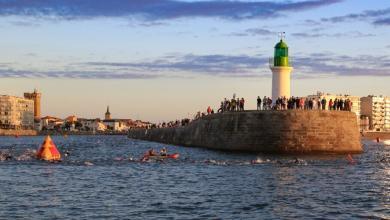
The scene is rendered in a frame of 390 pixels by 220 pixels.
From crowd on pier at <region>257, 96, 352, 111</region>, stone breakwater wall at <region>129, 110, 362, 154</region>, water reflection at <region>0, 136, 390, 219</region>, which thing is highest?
crowd on pier at <region>257, 96, 352, 111</region>

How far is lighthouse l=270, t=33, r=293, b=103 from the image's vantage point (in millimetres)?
60469

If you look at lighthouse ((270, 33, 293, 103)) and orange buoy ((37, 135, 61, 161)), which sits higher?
lighthouse ((270, 33, 293, 103))

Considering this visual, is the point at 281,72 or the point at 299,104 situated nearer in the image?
the point at 299,104

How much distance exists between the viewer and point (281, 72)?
198 feet

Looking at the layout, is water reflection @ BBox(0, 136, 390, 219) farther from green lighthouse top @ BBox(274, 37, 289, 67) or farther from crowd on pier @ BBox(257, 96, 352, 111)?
green lighthouse top @ BBox(274, 37, 289, 67)

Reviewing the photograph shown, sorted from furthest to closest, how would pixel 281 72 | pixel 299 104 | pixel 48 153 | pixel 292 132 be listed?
pixel 281 72 → pixel 299 104 → pixel 292 132 → pixel 48 153

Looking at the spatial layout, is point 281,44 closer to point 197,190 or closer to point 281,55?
point 281,55

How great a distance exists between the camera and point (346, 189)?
90.0 ft

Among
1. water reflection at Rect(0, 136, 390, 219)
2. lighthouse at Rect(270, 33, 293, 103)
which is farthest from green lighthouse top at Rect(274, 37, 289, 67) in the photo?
water reflection at Rect(0, 136, 390, 219)

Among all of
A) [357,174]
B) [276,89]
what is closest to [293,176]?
[357,174]

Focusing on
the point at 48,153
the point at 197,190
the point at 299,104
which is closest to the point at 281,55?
the point at 299,104

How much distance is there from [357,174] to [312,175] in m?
2.83

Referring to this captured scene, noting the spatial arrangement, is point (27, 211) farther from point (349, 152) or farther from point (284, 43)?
point (284, 43)

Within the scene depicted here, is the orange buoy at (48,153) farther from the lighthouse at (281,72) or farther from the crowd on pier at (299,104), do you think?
the lighthouse at (281,72)
